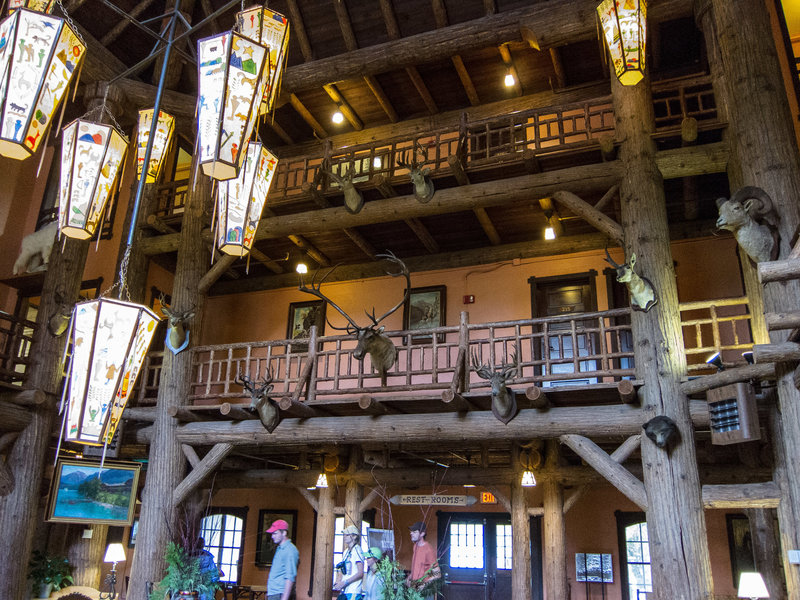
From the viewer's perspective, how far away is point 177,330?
1144 centimetres

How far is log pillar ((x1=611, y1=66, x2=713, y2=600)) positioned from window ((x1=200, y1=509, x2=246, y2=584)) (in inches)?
441

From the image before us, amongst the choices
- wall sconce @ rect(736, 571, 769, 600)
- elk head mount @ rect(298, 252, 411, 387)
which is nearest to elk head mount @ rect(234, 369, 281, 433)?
elk head mount @ rect(298, 252, 411, 387)

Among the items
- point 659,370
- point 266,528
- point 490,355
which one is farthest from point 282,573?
point 266,528

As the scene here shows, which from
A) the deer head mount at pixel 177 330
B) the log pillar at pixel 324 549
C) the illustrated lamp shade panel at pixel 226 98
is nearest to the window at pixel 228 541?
the log pillar at pixel 324 549

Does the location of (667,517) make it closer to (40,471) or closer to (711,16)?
(711,16)

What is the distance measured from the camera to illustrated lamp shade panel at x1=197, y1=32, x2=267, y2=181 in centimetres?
577

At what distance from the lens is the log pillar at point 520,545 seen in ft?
36.9

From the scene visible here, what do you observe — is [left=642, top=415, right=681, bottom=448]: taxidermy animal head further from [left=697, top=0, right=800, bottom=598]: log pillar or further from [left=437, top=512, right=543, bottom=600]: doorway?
[left=437, top=512, right=543, bottom=600]: doorway

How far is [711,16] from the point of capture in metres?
10.1

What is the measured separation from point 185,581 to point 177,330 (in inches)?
181


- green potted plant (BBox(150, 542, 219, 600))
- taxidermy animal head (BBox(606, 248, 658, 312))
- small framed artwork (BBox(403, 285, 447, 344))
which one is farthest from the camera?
small framed artwork (BBox(403, 285, 447, 344))

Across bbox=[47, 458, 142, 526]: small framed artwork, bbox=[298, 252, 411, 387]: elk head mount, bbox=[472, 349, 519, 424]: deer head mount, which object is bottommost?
bbox=[47, 458, 142, 526]: small framed artwork

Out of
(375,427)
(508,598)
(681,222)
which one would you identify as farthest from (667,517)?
(508,598)

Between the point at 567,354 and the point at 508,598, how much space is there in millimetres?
5571
